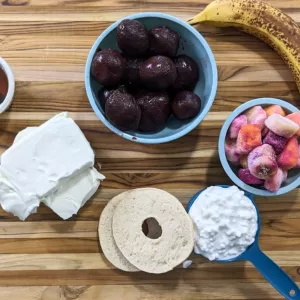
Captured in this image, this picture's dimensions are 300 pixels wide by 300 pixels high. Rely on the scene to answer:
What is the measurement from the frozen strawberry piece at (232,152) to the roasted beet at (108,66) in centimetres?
31

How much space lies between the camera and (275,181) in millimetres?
1105

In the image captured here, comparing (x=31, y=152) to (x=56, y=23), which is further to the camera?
(x=56, y=23)

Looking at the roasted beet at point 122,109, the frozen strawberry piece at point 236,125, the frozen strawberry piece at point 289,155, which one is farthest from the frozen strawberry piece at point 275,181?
the roasted beet at point 122,109

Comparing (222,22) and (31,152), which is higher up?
(222,22)

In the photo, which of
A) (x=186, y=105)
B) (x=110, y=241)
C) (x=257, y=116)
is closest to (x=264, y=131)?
(x=257, y=116)

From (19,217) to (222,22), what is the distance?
690mm

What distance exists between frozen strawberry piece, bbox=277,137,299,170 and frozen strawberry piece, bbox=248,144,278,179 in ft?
0.07

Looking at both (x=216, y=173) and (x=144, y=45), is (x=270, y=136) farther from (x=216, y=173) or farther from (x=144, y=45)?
Result: (x=144, y=45)

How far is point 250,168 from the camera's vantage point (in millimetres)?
1092

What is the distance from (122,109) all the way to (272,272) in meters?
0.54

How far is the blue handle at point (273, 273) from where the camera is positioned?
1.17 metres

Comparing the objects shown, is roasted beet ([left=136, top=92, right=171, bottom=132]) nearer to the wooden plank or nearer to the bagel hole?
the bagel hole

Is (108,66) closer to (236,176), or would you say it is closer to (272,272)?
(236,176)

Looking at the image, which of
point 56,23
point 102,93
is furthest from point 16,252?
point 56,23
